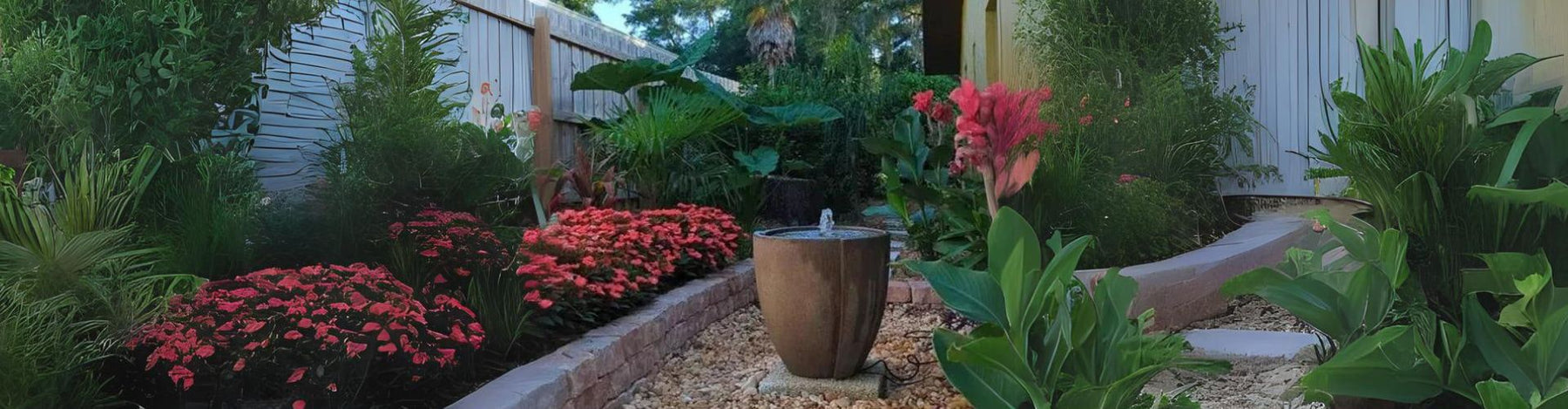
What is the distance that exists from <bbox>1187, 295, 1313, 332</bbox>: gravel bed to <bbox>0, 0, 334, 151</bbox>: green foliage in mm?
3341

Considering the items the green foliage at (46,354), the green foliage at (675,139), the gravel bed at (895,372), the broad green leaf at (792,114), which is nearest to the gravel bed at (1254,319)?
the gravel bed at (895,372)

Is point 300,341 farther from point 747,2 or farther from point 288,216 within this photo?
point 747,2

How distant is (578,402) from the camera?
95.7 inches

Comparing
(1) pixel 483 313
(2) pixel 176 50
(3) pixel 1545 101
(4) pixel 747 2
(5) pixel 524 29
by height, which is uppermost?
(4) pixel 747 2

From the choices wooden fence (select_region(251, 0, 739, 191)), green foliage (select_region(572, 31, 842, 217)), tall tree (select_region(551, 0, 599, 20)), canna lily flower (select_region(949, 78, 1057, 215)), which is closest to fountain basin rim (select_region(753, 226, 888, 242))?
canna lily flower (select_region(949, 78, 1057, 215))

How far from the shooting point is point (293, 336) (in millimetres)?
1840

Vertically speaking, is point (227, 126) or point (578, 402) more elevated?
point (227, 126)

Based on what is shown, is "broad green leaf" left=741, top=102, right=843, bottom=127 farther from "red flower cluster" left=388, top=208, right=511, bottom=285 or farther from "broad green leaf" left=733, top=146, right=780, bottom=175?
"red flower cluster" left=388, top=208, right=511, bottom=285

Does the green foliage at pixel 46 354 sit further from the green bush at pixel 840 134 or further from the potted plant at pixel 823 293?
the green bush at pixel 840 134

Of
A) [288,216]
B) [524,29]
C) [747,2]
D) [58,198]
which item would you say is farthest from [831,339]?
[747,2]

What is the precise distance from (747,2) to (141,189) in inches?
774

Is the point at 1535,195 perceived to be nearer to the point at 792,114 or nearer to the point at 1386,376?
the point at 1386,376

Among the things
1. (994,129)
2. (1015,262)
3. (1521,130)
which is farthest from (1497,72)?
(994,129)

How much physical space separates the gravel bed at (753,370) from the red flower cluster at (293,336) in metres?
0.91
